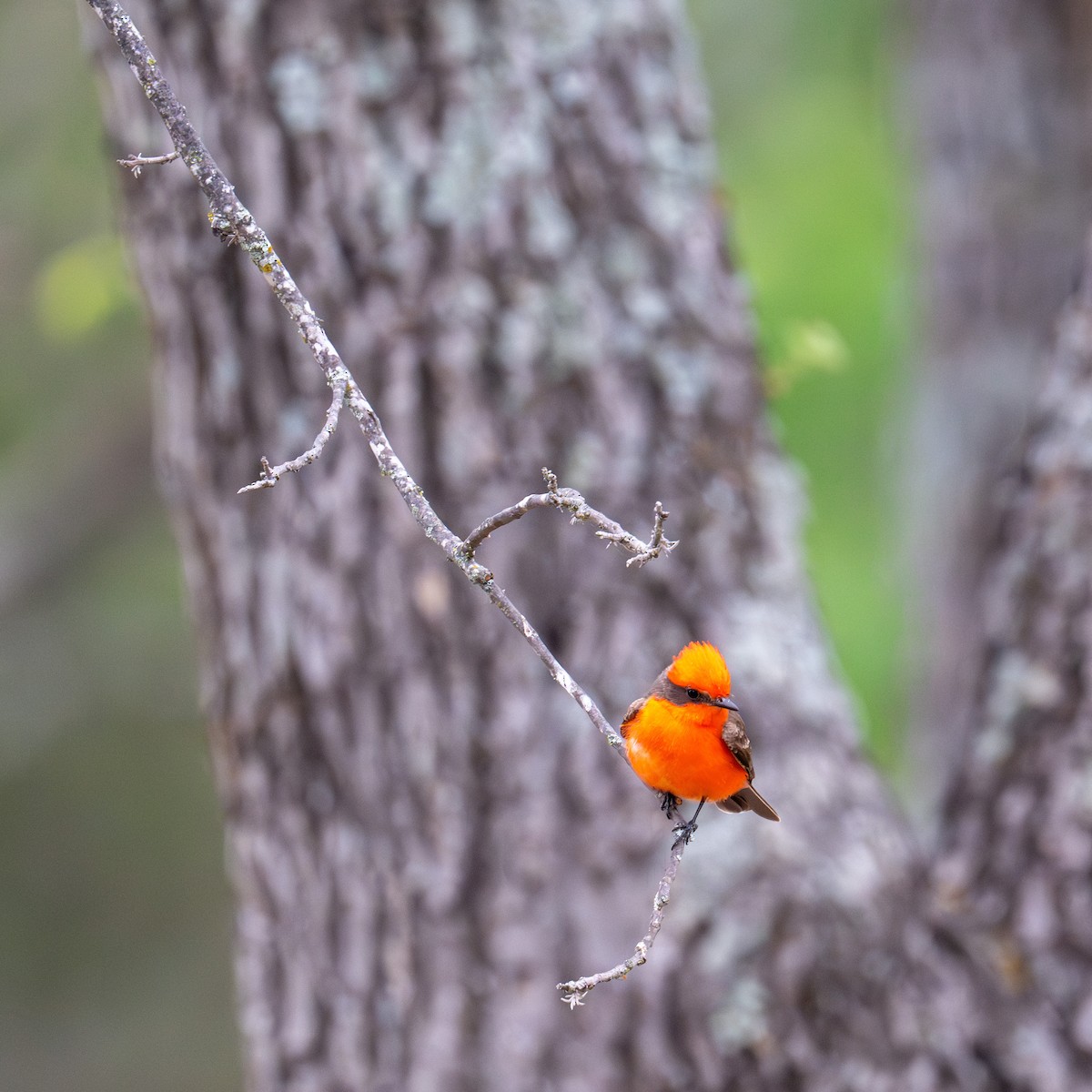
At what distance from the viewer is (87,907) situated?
9258 millimetres

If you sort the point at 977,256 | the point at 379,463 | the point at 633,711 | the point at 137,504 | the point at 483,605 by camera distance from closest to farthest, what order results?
the point at 379,463 → the point at 633,711 → the point at 483,605 → the point at 977,256 → the point at 137,504

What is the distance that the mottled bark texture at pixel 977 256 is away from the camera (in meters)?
4.36

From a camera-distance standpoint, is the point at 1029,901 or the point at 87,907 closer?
the point at 1029,901

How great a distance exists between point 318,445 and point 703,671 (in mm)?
438

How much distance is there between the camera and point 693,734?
4.16 feet

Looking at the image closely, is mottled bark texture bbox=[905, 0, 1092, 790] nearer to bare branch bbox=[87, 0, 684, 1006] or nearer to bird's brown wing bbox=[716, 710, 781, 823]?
bird's brown wing bbox=[716, 710, 781, 823]

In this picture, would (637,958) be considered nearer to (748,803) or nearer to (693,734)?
(693,734)

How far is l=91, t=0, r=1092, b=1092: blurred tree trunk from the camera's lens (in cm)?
241

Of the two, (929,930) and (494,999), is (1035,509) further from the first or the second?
(494,999)

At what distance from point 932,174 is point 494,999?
3596mm

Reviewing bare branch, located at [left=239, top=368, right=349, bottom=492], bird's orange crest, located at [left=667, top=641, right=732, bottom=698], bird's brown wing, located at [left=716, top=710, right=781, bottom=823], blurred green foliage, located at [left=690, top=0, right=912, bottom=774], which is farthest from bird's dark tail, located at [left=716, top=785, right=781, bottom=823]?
blurred green foliage, located at [left=690, top=0, right=912, bottom=774]

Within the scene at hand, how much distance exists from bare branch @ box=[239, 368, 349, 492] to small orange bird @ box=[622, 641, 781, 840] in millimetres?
407

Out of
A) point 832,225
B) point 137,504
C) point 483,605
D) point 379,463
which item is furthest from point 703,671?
point 832,225

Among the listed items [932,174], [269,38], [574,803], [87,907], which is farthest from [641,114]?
[87,907]
